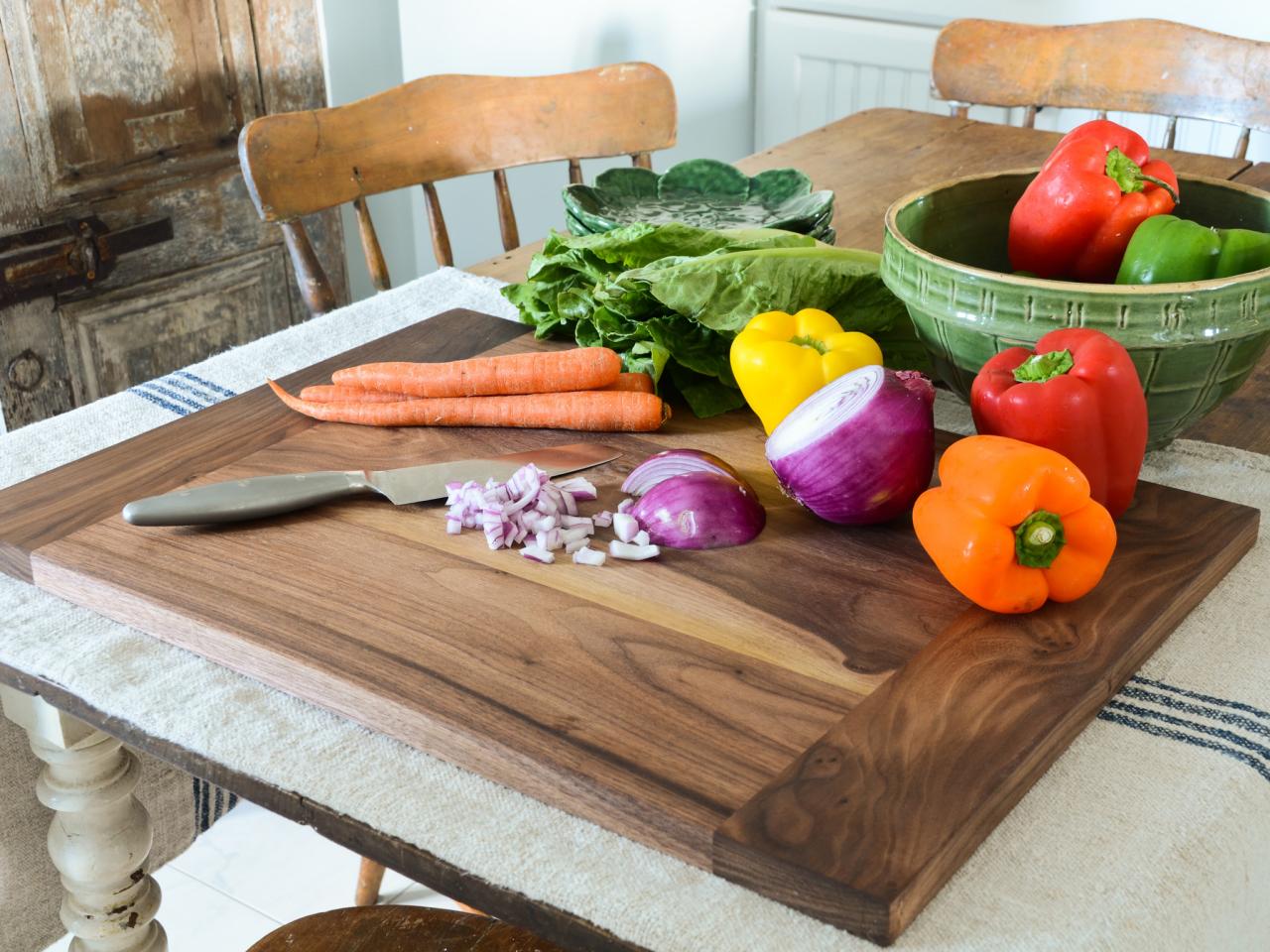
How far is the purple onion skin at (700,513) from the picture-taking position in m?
0.88

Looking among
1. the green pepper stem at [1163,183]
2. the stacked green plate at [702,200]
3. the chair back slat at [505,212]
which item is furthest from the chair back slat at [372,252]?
the green pepper stem at [1163,183]

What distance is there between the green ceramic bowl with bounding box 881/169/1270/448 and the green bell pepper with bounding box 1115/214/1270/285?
3 cm

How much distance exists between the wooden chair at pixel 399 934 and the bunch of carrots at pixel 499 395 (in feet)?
1.25

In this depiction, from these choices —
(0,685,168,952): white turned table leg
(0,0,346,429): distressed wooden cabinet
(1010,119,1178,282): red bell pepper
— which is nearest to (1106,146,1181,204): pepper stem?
(1010,119,1178,282): red bell pepper

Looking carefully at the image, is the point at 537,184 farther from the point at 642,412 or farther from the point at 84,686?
the point at 84,686

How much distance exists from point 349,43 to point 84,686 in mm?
2172

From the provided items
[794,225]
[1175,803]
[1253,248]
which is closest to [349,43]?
[794,225]

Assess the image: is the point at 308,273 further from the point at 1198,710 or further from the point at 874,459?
the point at 1198,710

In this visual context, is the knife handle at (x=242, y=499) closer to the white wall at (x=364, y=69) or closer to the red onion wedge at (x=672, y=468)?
the red onion wedge at (x=672, y=468)

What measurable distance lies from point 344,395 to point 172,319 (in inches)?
59.2

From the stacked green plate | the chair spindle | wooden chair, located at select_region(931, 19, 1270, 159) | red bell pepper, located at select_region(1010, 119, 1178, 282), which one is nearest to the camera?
red bell pepper, located at select_region(1010, 119, 1178, 282)

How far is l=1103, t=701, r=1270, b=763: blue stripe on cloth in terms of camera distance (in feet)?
2.39

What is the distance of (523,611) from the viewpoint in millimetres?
802

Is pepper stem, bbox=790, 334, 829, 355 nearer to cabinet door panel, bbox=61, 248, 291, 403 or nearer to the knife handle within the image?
the knife handle
